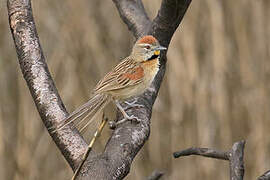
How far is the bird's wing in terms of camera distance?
2.17 meters

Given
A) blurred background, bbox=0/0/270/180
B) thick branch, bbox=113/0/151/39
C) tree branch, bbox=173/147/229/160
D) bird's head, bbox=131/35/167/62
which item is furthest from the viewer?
blurred background, bbox=0/0/270/180

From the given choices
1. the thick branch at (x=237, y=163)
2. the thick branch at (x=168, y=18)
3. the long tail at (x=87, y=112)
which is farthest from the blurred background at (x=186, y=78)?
the thick branch at (x=237, y=163)

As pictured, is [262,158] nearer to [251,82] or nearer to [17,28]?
[251,82]

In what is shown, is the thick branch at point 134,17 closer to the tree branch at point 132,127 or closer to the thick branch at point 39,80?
the tree branch at point 132,127

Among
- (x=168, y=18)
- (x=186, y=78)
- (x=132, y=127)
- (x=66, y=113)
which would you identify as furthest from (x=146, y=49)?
(x=186, y=78)

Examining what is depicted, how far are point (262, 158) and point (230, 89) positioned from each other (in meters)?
0.59

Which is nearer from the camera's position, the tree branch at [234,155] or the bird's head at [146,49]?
the tree branch at [234,155]

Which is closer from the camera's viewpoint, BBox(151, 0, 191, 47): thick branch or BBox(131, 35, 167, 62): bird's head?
BBox(151, 0, 191, 47): thick branch

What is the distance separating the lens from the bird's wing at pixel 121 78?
7.13 feet

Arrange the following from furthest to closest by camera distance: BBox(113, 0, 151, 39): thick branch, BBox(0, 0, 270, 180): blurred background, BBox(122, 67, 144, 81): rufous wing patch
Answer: BBox(0, 0, 270, 180): blurred background < BBox(113, 0, 151, 39): thick branch < BBox(122, 67, 144, 81): rufous wing patch

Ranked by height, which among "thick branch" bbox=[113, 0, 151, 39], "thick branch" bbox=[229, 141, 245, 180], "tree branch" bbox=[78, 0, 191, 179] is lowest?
"thick branch" bbox=[229, 141, 245, 180]

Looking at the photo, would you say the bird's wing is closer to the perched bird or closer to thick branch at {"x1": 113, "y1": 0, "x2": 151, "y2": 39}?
the perched bird

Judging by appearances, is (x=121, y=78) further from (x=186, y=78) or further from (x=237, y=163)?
(x=186, y=78)

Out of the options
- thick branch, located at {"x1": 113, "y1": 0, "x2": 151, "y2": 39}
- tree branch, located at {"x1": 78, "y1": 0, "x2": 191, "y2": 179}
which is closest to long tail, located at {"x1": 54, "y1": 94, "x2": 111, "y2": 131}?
tree branch, located at {"x1": 78, "y1": 0, "x2": 191, "y2": 179}
